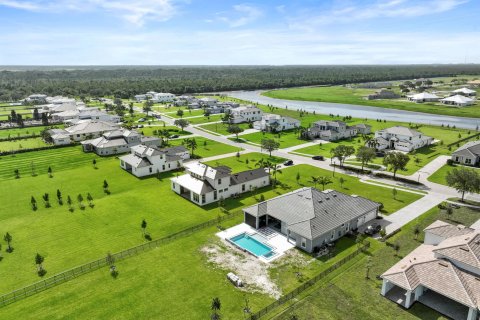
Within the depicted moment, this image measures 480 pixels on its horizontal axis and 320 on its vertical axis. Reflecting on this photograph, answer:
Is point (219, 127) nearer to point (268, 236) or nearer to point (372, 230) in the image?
point (268, 236)

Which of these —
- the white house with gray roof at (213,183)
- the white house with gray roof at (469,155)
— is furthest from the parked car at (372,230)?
the white house with gray roof at (469,155)

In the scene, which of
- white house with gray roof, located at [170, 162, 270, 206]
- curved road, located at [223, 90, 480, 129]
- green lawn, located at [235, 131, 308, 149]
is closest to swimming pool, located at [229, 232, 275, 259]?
white house with gray roof, located at [170, 162, 270, 206]

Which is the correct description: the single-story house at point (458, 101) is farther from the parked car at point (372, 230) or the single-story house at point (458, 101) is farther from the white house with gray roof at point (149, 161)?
the white house with gray roof at point (149, 161)

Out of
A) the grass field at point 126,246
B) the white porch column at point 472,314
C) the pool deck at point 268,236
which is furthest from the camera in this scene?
the pool deck at point 268,236

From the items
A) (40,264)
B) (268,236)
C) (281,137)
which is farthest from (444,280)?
(281,137)

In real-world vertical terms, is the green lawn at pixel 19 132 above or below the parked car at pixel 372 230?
above

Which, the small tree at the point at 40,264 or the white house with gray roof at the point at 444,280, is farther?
the small tree at the point at 40,264

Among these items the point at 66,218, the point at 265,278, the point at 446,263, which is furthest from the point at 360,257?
the point at 66,218
